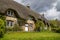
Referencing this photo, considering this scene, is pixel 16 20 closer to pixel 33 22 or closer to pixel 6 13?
pixel 6 13

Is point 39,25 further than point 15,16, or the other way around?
point 39,25

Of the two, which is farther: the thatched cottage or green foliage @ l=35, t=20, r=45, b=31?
green foliage @ l=35, t=20, r=45, b=31

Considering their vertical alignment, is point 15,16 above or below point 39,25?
above

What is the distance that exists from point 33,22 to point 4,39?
24.6 metres

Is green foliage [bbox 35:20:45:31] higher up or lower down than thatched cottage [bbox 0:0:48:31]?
lower down

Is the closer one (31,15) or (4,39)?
(4,39)

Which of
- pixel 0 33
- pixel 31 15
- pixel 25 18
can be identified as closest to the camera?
pixel 0 33

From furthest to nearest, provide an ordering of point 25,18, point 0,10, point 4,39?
point 25,18, point 0,10, point 4,39

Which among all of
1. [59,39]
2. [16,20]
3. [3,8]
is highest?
[3,8]

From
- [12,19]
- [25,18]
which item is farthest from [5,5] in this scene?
[25,18]

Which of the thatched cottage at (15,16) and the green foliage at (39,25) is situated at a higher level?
the thatched cottage at (15,16)

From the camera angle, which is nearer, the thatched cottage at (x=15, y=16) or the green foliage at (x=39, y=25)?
the thatched cottage at (x=15, y=16)

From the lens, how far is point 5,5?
38781 millimetres

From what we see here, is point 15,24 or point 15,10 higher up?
point 15,10
